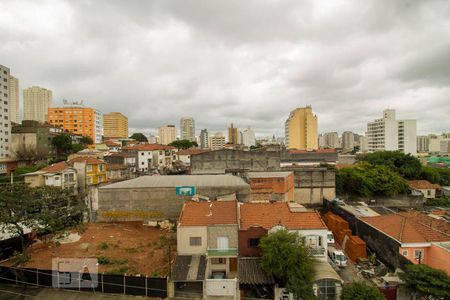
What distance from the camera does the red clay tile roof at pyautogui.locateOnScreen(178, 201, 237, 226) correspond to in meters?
17.2

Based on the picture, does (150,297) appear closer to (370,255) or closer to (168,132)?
(370,255)

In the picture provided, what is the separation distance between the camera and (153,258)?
17.3m

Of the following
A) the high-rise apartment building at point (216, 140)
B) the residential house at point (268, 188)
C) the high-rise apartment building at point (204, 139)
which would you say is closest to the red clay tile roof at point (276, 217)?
the residential house at point (268, 188)

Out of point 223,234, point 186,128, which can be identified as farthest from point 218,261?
point 186,128

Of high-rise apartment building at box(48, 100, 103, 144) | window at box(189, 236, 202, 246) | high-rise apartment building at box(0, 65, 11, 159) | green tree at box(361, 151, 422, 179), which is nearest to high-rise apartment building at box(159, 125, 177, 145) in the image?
high-rise apartment building at box(48, 100, 103, 144)

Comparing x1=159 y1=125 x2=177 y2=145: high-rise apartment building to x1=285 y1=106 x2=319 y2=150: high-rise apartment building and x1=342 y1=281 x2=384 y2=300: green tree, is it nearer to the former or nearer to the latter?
x1=285 y1=106 x2=319 y2=150: high-rise apartment building

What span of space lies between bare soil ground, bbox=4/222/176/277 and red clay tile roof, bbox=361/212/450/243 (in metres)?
17.9

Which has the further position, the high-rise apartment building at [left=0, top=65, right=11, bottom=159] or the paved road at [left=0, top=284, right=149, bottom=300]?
the high-rise apartment building at [left=0, top=65, right=11, bottom=159]

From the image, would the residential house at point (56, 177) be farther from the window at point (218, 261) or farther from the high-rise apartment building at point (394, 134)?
the high-rise apartment building at point (394, 134)

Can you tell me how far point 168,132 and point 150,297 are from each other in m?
151

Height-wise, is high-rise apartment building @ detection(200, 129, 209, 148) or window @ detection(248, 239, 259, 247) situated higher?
high-rise apartment building @ detection(200, 129, 209, 148)

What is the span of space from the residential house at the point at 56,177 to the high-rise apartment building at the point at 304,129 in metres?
79.1

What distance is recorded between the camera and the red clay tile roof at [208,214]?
676 inches

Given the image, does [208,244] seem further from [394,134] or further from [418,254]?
[394,134]
